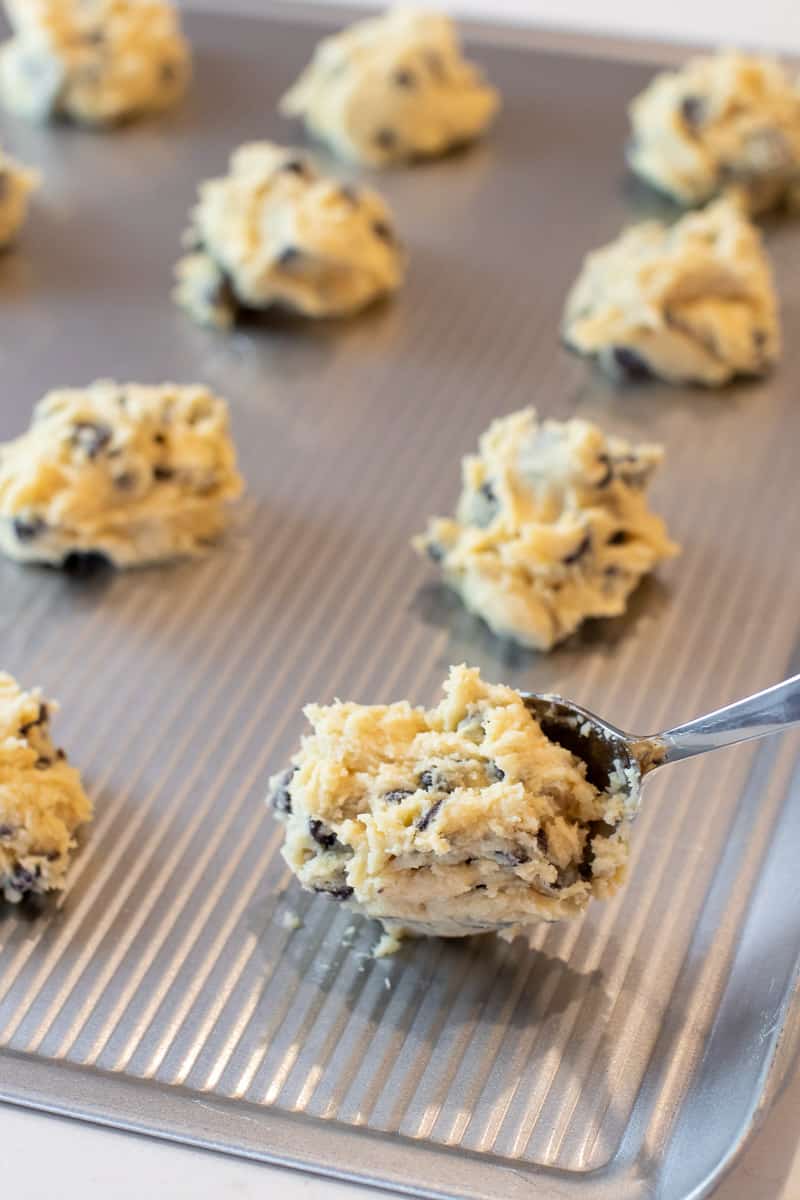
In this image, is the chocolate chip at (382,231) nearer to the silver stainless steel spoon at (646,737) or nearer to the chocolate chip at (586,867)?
the silver stainless steel spoon at (646,737)

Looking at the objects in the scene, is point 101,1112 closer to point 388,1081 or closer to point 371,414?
point 388,1081

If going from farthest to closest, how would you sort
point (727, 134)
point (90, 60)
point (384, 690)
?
point (90, 60) < point (727, 134) < point (384, 690)

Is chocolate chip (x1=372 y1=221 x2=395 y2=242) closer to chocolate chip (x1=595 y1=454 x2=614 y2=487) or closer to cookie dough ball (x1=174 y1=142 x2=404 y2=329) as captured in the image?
cookie dough ball (x1=174 y1=142 x2=404 y2=329)

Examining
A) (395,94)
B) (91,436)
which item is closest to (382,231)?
(395,94)

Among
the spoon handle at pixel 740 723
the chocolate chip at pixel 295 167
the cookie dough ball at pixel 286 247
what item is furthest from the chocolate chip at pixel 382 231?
the spoon handle at pixel 740 723

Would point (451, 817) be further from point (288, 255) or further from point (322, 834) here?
point (288, 255)

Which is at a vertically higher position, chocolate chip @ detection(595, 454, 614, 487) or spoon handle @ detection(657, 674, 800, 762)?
spoon handle @ detection(657, 674, 800, 762)

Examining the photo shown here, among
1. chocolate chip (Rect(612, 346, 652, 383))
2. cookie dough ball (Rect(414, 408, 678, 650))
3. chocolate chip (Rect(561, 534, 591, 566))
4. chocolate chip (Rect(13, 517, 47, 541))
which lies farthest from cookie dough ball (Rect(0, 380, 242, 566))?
chocolate chip (Rect(612, 346, 652, 383))
